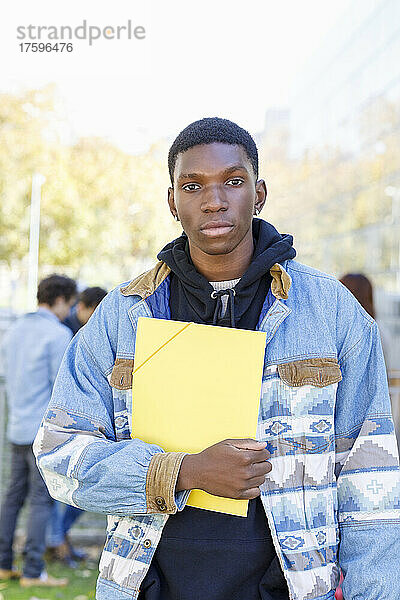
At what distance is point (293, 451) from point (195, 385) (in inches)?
10.5

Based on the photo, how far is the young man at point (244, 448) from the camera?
5.79 ft

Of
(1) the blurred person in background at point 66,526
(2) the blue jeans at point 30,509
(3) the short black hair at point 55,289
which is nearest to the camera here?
(2) the blue jeans at point 30,509

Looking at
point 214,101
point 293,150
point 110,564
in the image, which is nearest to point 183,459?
point 110,564

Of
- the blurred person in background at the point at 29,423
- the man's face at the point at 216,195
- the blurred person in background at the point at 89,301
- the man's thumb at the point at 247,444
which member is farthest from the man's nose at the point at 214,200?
the blurred person in background at the point at 89,301

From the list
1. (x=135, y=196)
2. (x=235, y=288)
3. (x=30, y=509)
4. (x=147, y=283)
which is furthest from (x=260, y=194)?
(x=135, y=196)

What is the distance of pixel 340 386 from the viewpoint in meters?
1.89

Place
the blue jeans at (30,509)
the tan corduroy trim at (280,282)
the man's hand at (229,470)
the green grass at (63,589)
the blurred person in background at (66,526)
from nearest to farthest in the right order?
the man's hand at (229,470) < the tan corduroy trim at (280,282) < the green grass at (63,589) < the blue jeans at (30,509) < the blurred person in background at (66,526)

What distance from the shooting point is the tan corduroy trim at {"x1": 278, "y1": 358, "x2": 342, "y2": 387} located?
6.00ft

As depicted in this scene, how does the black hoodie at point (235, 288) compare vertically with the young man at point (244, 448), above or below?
above

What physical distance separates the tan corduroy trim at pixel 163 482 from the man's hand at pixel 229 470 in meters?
0.02

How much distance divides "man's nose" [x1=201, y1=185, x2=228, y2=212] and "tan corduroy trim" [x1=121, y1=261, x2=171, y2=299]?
0.25m

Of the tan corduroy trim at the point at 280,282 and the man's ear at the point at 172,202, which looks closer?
the tan corduroy trim at the point at 280,282

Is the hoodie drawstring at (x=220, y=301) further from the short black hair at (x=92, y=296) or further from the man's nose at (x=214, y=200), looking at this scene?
the short black hair at (x=92, y=296)

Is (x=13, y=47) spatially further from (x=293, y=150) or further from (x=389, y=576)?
(x=293, y=150)
